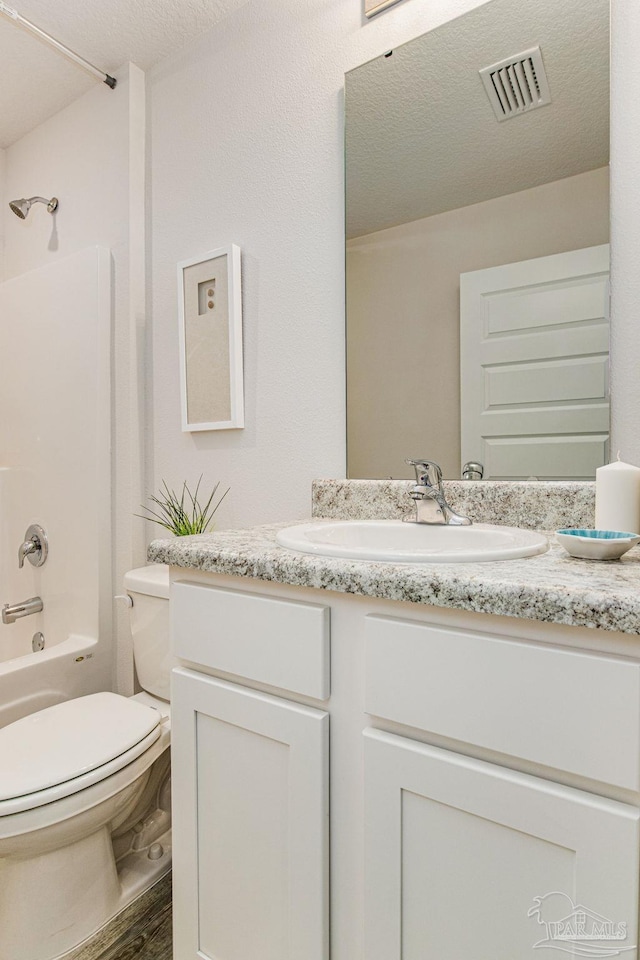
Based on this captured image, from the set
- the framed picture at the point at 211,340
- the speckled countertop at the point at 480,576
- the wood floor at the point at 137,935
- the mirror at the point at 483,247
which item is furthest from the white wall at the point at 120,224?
the speckled countertop at the point at 480,576

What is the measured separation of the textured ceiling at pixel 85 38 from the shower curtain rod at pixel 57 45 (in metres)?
0.03

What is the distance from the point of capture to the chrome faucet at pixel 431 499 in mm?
1107

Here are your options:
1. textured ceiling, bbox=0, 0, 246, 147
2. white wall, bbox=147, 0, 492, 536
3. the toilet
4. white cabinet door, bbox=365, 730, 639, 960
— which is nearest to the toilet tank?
the toilet

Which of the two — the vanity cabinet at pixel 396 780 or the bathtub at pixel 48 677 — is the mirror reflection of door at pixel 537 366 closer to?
the vanity cabinet at pixel 396 780

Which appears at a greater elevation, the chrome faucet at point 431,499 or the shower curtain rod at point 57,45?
the shower curtain rod at point 57,45

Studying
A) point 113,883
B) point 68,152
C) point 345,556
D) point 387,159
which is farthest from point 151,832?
point 68,152

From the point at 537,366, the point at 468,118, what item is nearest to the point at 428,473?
the point at 537,366

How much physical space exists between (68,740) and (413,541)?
90 centimetres

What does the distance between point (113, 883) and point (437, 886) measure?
3.17 ft

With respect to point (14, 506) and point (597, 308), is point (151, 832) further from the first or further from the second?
point (597, 308)

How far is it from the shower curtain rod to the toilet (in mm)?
1624

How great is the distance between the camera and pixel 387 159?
1.32m

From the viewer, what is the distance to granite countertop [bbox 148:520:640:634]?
23.2 inches
